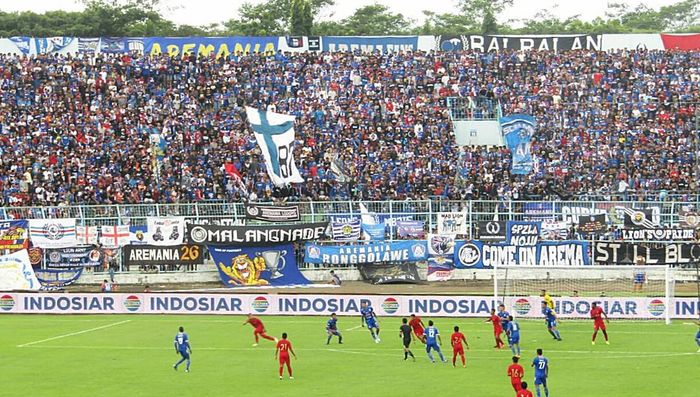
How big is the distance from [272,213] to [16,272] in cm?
1340

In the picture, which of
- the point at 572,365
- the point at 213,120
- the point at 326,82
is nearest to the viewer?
the point at 572,365

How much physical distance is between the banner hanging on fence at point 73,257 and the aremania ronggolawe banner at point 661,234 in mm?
27497

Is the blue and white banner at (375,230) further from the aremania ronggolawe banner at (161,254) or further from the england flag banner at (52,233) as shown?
the england flag banner at (52,233)

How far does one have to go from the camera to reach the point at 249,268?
60.1m

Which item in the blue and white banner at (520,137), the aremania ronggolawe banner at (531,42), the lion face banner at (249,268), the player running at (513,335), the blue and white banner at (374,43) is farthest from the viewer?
the blue and white banner at (374,43)

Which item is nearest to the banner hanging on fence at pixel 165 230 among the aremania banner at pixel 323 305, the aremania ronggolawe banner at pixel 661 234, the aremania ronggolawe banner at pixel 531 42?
the aremania banner at pixel 323 305

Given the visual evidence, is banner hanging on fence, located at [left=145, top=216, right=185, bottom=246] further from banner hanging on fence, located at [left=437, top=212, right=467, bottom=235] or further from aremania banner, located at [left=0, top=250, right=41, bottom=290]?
banner hanging on fence, located at [left=437, top=212, right=467, bottom=235]

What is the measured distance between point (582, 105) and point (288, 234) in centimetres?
2307

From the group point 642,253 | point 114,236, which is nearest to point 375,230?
point 114,236

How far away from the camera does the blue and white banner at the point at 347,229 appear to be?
60.3 metres

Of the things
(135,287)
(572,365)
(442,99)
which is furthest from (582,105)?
(572,365)

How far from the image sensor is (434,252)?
59875mm

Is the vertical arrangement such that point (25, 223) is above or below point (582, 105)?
below

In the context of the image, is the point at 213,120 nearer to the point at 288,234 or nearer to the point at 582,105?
the point at 288,234
